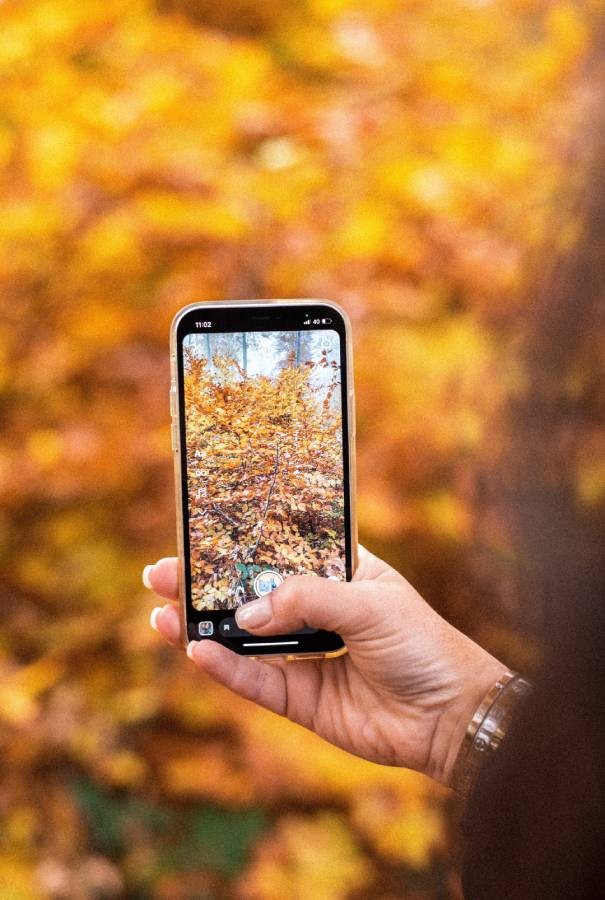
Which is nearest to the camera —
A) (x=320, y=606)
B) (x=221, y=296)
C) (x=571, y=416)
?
(x=571, y=416)

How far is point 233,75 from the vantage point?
46.9 inches

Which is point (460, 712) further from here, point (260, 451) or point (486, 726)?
point (260, 451)

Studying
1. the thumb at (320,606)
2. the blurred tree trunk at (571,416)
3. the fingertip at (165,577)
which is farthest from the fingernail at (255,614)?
the blurred tree trunk at (571,416)

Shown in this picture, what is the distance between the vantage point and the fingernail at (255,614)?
74 centimetres

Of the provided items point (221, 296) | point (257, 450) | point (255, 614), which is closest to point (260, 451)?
point (257, 450)

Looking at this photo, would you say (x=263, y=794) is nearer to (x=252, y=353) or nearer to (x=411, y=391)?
(x=411, y=391)

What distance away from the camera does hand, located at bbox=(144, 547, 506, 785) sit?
0.73 metres

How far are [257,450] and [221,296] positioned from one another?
1.59 ft

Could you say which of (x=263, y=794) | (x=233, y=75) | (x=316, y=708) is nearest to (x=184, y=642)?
(x=316, y=708)

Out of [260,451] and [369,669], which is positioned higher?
[260,451]

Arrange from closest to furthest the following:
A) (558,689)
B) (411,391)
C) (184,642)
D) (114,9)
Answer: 1. (558,689)
2. (184,642)
3. (114,9)
4. (411,391)

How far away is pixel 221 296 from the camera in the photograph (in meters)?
1.25

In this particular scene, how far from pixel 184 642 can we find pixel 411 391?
0.61m

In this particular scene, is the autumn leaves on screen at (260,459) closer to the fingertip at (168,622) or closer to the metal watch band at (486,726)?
the fingertip at (168,622)
